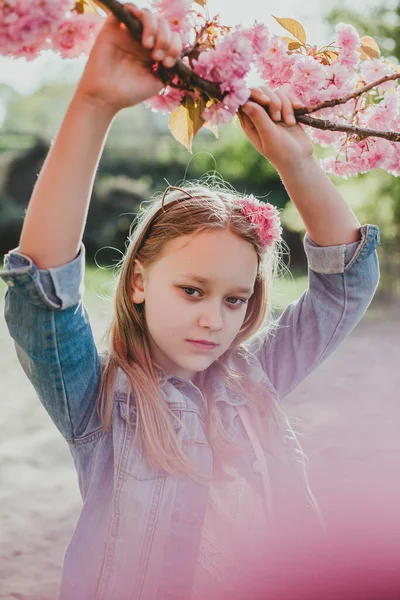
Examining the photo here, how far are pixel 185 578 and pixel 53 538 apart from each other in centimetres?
206

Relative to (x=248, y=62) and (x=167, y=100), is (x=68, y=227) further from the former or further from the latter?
(x=248, y=62)

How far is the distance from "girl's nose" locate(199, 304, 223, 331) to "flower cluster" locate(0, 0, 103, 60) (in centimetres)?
53

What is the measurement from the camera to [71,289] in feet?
4.23

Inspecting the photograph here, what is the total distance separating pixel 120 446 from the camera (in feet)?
4.83

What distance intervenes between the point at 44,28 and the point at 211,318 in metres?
0.62

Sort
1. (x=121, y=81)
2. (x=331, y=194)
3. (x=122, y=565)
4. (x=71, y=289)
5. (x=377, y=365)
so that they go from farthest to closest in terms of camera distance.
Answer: (x=377, y=365), (x=331, y=194), (x=122, y=565), (x=71, y=289), (x=121, y=81)

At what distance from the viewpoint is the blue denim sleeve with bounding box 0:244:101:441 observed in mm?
1243

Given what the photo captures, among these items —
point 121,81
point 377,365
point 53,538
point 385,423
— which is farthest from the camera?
point 377,365

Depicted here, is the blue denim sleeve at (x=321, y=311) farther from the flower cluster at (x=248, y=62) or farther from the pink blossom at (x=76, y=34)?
the pink blossom at (x=76, y=34)

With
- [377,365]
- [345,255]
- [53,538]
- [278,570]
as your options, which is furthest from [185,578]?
[377,365]

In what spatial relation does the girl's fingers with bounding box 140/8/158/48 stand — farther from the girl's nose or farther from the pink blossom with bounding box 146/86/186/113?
the girl's nose

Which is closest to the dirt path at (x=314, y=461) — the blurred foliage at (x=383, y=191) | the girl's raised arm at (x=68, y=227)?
the girl's raised arm at (x=68, y=227)

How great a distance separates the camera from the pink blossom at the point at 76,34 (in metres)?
1.13

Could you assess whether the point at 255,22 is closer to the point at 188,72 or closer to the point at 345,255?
the point at 188,72
